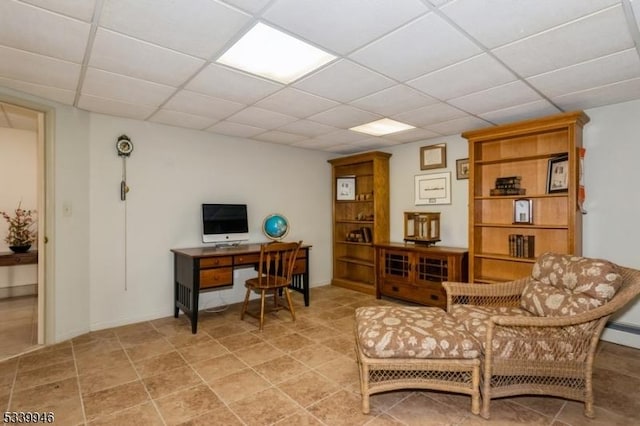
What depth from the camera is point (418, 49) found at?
6.66 feet

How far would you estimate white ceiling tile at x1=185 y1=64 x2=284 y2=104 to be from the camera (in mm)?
2383

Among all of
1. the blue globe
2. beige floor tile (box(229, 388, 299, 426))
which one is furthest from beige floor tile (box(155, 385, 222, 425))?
the blue globe

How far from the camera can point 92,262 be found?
3.36 m

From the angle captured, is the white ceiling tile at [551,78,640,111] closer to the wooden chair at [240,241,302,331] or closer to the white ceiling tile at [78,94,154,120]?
the wooden chair at [240,241,302,331]

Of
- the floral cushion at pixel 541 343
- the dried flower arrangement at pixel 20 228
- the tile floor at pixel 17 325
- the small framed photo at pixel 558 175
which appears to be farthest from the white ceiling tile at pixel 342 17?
the dried flower arrangement at pixel 20 228

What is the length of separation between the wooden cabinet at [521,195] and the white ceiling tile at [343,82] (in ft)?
5.25

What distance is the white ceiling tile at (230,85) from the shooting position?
2383mm

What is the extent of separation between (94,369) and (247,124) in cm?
274

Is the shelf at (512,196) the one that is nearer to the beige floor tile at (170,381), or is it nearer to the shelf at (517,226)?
the shelf at (517,226)

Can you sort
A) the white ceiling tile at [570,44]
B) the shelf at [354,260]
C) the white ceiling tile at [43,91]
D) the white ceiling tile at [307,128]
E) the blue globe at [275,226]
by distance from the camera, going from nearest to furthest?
the white ceiling tile at [570,44] → the white ceiling tile at [43,91] → the white ceiling tile at [307,128] → the blue globe at [275,226] → the shelf at [354,260]

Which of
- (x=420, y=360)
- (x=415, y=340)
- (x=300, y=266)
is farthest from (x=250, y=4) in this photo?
(x=300, y=266)

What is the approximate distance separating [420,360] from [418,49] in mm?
1947

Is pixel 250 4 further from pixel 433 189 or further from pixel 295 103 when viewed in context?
pixel 433 189

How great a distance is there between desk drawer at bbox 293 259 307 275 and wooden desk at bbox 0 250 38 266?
11.7 feet
